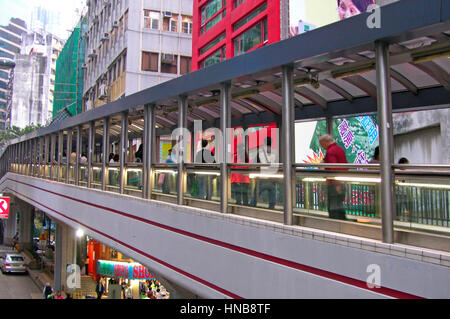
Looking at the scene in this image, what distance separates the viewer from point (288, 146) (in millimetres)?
5379

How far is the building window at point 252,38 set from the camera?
2267cm

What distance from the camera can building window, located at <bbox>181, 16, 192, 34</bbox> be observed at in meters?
33.3

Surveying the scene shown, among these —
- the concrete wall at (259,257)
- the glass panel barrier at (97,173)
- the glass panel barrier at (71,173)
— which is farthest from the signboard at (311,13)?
the concrete wall at (259,257)

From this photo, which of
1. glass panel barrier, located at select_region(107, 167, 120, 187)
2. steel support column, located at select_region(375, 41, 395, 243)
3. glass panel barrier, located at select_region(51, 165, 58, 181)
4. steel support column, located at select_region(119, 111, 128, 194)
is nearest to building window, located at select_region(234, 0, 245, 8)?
glass panel barrier, located at select_region(51, 165, 58, 181)

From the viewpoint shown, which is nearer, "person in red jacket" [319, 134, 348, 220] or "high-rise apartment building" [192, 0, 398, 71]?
"person in red jacket" [319, 134, 348, 220]

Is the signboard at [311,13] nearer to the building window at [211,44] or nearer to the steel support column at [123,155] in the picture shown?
the building window at [211,44]

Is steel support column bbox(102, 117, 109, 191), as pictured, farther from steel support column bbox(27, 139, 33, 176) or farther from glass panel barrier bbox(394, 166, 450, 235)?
steel support column bbox(27, 139, 33, 176)

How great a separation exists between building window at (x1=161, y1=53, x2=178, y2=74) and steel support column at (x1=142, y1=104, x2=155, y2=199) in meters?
23.0

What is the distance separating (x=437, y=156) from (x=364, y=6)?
25.6 feet

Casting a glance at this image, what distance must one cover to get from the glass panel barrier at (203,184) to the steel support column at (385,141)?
3.06 m

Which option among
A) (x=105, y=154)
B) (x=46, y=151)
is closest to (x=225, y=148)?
(x=105, y=154)

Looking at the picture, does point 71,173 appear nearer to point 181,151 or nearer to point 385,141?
point 181,151
